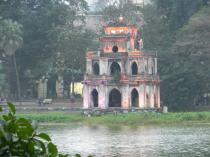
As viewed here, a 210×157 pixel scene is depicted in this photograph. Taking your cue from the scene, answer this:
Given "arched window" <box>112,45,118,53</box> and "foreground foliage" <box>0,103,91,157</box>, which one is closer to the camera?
"foreground foliage" <box>0,103,91,157</box>

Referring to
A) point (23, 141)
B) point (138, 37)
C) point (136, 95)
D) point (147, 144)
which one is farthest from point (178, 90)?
point (23, 141)

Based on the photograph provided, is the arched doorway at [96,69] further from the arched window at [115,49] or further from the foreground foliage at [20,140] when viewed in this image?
the foreground foliage at [20,140]

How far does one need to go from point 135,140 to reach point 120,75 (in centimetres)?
2533

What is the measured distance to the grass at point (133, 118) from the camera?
187 ft

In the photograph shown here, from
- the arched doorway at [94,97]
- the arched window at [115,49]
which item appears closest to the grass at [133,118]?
the arched doorway at [94,97]

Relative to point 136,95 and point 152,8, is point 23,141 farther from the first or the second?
point 152,8

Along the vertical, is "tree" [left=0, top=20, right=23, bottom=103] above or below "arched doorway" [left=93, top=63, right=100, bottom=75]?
above

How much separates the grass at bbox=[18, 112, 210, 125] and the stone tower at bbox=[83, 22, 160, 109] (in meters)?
5.46

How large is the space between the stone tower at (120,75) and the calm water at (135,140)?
11.8 m

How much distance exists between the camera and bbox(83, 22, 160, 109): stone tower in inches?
2591

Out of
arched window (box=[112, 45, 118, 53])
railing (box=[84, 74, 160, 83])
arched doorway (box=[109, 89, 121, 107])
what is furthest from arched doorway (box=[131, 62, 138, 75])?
arched doorway (box=[109, 89, 121, 107])

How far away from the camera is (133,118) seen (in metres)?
58.2

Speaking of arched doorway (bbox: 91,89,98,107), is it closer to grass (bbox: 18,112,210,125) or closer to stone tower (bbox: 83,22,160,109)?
stone tower (bbox: 83,22,160,109)

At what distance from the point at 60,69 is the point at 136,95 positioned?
11.2 metres
